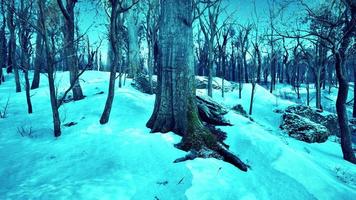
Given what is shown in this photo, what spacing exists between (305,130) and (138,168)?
858 centimetres

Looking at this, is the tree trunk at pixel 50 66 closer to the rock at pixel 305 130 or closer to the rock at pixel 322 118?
the rock at pixel 305 130

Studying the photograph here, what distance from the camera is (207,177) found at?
399 cm

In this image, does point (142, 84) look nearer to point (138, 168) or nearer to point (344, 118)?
point (344, 118)

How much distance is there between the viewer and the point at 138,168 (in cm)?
429

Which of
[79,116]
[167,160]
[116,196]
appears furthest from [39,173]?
[79,116]

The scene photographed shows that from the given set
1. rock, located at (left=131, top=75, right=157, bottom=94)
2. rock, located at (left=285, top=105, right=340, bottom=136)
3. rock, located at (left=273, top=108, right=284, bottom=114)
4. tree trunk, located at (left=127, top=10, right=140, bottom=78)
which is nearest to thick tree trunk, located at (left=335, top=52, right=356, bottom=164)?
rock, located at (left=285, top=105, right=340, bottom=136)

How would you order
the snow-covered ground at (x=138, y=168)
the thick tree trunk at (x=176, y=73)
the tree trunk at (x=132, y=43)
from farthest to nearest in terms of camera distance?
the tree trunk at (x=132, y=43)
the thick tree trunk at (x=176, y=73)
the snow-covered ground at (x=138, y=168)

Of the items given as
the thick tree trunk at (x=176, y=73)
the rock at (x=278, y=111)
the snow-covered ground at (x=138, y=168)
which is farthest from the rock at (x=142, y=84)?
the thick tree trunk at (x=176, y=73)

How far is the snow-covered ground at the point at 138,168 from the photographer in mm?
3549

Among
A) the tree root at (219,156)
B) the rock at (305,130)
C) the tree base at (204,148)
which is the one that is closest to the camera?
the tree root at (219,156)

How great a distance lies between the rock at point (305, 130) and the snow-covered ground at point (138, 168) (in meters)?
2.55

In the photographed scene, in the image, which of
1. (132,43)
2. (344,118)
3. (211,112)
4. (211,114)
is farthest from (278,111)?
(132,43)

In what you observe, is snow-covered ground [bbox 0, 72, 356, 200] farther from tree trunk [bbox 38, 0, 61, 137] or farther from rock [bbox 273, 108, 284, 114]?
rock [bbox 273, 108, 284, 114]

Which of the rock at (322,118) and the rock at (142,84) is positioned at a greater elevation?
the rock at (142,84)
